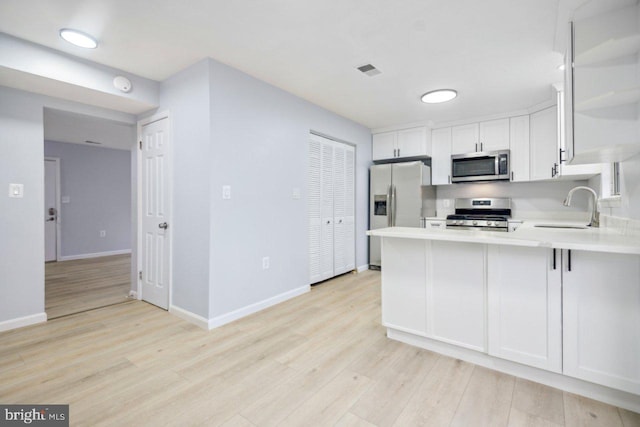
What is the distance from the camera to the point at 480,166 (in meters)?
4.34

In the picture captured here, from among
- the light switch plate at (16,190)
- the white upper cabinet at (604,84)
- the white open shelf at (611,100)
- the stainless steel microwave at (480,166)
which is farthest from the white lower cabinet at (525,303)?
the light switch plate at (16,190)

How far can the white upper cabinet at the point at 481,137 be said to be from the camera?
4.21 m

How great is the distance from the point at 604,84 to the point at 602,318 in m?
1.34

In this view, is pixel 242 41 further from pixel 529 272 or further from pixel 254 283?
pixel 529 272

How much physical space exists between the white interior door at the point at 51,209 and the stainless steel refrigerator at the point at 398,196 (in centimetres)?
605

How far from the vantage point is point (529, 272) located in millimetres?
1836

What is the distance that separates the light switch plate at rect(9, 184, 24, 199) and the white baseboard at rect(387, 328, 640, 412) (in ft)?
11.5

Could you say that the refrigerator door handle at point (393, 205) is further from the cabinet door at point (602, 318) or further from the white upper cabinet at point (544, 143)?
the cabinet door at point (602, 318)

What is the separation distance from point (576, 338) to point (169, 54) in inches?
140

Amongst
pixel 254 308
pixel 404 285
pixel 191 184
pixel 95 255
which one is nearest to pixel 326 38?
pixel 191 184

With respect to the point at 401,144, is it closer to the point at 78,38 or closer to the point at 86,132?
the point at 78,38

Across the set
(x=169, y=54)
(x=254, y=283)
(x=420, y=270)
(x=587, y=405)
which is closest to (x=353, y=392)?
(x=420, y=270)

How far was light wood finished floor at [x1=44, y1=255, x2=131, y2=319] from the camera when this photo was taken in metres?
3.27

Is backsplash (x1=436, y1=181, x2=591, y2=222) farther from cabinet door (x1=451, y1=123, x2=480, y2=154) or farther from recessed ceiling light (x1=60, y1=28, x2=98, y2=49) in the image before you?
recessed ceiling light (x1=60, y1=28, x2=98, y2=49)
